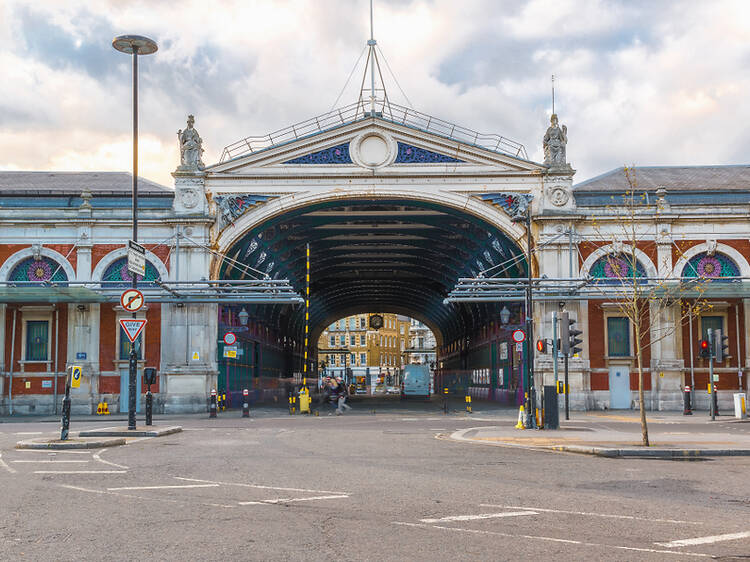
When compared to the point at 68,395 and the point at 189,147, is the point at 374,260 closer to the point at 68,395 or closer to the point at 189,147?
the point at 189,147

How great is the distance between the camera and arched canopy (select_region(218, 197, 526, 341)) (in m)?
37.8

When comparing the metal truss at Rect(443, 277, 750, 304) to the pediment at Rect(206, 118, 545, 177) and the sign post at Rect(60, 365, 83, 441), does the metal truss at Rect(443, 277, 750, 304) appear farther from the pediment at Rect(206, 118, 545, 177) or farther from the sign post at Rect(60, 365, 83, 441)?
the sign post at Rect(60, 365, 83, 441)

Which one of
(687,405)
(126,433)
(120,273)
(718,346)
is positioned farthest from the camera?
(120,273)

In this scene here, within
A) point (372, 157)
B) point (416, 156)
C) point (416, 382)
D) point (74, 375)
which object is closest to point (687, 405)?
point (416, 156)

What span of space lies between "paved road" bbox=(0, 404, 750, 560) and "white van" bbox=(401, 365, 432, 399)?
43872 mm

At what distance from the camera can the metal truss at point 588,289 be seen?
3284cm

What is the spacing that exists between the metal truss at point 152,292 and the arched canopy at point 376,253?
6.84 ft

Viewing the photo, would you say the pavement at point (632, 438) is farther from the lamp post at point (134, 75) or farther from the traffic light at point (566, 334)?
the lamp post at point (134, 75)

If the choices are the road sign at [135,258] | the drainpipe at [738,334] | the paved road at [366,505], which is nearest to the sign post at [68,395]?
the paved road at [366,505]

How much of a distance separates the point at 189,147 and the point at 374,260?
21687mm

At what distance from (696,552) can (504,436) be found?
1325 centimetres

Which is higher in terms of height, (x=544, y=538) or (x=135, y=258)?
(x=135, y=258)

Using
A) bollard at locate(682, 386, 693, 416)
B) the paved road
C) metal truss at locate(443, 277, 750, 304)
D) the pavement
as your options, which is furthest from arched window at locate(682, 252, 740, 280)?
the paved road

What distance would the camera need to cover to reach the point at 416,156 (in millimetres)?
36281
